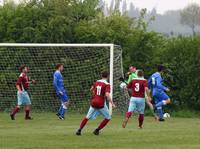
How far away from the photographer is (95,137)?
1714 centimetres

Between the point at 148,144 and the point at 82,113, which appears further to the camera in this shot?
the point at 82,113

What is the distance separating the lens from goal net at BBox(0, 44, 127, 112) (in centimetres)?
2817

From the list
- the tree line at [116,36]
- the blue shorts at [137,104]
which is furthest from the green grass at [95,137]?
the tree line at [116,36]

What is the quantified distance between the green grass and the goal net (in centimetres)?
570

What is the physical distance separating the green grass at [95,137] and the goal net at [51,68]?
5.70m

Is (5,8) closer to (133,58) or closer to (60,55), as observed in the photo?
(60,55)

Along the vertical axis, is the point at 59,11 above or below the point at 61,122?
above

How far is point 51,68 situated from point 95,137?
1187 centimetres

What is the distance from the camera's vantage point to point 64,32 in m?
29.7

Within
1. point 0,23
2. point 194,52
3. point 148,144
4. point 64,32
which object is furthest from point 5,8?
point 148,144

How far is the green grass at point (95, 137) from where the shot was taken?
50.1 ft

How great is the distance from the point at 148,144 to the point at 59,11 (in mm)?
15525

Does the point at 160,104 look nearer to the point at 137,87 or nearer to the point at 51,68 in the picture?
the point at 137,87

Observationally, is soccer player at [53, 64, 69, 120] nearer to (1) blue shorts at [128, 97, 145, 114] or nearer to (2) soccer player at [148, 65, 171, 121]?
(2) soccer player at [148, 65, 171, 121]
